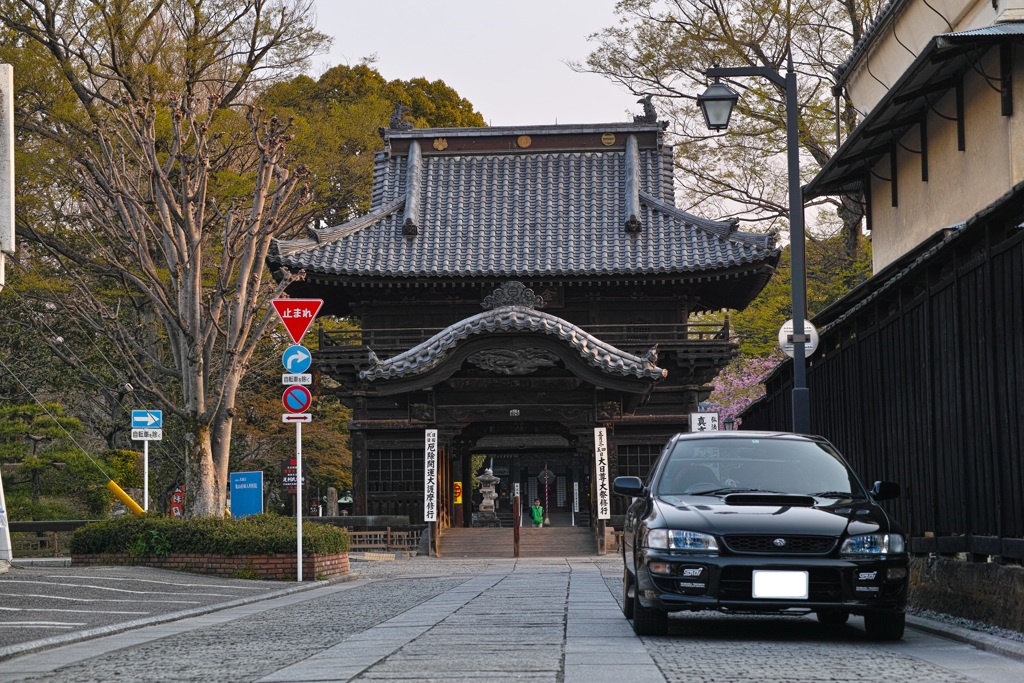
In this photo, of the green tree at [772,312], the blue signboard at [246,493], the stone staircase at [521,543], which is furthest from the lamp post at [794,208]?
the green tree at [772,312]

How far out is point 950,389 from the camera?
11227 mm

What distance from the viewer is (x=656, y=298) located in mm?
33344

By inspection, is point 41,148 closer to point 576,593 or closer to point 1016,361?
point 576,593

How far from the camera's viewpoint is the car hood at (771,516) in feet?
30.2

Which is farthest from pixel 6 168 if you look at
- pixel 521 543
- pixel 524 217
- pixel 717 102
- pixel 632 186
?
pixel 632 186

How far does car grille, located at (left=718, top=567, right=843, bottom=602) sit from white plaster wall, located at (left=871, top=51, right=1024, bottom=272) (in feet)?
28.2

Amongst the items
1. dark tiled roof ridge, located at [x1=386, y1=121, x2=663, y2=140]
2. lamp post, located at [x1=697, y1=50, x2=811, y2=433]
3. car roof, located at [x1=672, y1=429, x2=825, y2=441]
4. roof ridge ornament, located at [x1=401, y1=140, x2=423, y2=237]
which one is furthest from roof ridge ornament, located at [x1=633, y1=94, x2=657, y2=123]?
car roof, located at [x1=672, y1=429, x2=825, y2=441]

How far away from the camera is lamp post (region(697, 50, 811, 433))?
52.0ft

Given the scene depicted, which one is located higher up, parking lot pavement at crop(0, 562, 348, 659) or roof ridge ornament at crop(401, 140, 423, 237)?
roof ridge ornament at crop(401, 140, 423, 237)

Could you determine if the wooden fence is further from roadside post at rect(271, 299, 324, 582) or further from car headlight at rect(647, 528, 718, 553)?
roadside post at rect(271, 299, 324, 582)

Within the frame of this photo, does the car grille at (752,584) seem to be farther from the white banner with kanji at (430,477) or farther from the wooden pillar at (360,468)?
the wooden pillar at (360,468)

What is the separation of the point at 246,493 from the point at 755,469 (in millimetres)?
20811

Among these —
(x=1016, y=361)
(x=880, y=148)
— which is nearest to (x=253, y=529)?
(x=880, y=148)

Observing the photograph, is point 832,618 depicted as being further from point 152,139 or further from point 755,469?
point 152,139
